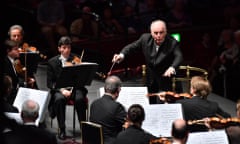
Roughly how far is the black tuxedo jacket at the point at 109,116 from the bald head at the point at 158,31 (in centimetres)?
137

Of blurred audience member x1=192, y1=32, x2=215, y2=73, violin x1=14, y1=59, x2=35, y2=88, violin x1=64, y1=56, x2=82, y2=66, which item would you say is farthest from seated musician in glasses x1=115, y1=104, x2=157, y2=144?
blurred audience member x1=192, y1=32, x2=215, y2=73

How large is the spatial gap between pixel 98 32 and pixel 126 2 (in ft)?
3.71

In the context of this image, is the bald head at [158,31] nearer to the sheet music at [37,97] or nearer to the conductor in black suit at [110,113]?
the conductor in black suit at [110,113]

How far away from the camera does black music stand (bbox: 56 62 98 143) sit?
525cm

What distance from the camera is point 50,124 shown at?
6309 mm

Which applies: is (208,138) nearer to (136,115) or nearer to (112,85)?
(136,115)

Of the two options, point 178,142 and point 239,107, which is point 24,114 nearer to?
point 178,142

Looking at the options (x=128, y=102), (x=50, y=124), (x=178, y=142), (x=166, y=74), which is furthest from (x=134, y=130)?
(x=50, y=124)

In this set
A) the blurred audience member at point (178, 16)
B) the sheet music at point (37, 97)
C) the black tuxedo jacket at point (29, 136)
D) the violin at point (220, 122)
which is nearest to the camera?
the black tuxedo jacket at point (29, 136)

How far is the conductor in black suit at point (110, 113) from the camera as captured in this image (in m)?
4.36

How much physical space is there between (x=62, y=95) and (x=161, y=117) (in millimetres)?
1876

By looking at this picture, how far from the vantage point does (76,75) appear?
5.38 metres

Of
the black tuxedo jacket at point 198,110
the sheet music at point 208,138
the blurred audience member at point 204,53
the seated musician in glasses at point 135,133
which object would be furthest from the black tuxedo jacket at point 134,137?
the blurred audience member at point 204,53

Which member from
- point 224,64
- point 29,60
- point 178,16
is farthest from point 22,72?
point 178,16
